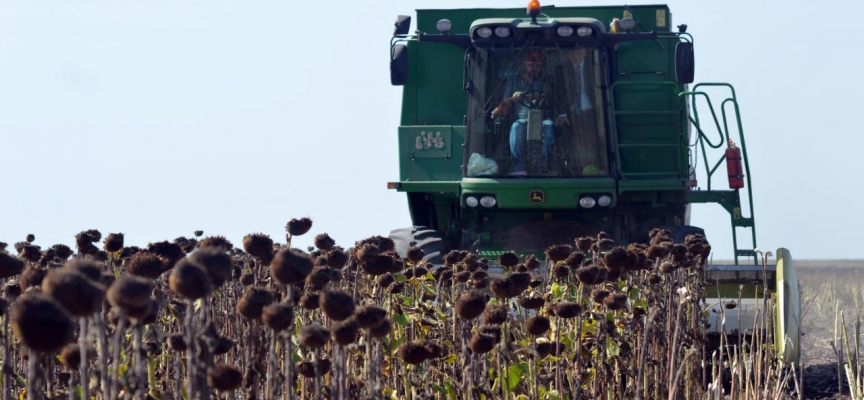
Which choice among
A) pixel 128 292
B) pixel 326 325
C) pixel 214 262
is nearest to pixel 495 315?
pixel 326 325

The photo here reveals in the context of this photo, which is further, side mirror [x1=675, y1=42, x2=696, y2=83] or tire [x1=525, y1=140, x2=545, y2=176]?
tire [x1=525, y1=140, x2=545, y2=176]

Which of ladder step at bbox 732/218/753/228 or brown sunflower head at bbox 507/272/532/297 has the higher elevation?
ladder step at bbox 732/218/753/228

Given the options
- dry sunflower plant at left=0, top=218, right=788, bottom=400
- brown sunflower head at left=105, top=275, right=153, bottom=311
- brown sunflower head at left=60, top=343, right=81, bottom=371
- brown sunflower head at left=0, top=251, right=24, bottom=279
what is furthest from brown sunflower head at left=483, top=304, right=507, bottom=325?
brown sunflower head at left=105, top=275, right=153, bottom=311

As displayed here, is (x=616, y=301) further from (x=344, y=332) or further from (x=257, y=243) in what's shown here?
(x=344, y=332)

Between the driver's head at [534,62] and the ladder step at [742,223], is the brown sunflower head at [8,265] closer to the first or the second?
the driver's head at [534,62]

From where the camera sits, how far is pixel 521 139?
12336 millimetres

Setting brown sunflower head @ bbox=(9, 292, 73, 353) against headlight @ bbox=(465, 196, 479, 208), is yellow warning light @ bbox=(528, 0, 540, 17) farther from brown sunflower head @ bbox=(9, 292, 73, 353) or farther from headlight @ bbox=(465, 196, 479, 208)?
brown sunflower head @ bbox=(9, 292, 73, 353)

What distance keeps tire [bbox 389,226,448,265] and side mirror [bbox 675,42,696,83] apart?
278cm

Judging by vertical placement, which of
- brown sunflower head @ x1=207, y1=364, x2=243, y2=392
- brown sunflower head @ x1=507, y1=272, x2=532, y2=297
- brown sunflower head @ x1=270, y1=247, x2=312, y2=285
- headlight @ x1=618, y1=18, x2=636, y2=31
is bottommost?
brown sunflower head @ x1=207, y1=364, x2=243, y2=392

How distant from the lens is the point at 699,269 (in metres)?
7.75

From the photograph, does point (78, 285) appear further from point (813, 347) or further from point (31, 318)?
point (813, 347)

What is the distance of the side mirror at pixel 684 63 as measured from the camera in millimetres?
11946

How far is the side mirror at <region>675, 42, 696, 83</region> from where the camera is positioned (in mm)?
11946

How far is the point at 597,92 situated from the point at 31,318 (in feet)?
34.5
